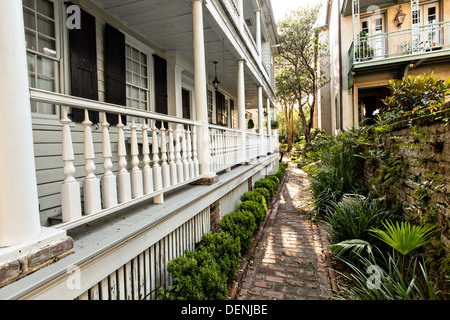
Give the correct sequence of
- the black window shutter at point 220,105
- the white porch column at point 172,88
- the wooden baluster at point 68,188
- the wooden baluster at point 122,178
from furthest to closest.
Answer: the black window shutter at point 220,105 < the white porch column at point 172,88 < the wooden baluster at point 122,178 < the wooden baluster at point 68,188

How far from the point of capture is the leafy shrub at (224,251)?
270 cm

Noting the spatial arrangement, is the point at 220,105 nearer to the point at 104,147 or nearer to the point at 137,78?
the point at 137,78

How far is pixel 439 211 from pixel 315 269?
1.60m

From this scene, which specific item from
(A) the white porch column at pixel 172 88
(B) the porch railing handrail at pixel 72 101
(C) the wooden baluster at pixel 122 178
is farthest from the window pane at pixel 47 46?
(A) the white porch column at pixel 172 88

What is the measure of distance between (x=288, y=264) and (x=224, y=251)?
1094mm

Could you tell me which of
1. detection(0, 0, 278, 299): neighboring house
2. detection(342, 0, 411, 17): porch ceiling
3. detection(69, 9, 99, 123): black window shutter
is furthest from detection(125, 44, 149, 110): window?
detection(342, 0, 411, 17): porch ceiling

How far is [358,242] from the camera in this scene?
2.79m

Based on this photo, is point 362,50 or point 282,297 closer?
point 282,297

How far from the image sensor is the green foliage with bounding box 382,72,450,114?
3.07 metres

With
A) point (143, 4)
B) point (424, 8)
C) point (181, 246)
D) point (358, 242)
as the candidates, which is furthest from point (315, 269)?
point (424, 8)

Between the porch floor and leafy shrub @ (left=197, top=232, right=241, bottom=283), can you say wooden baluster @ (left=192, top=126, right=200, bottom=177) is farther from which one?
leafy shrub @ (left=197, top=232, right=241, bottom=283)

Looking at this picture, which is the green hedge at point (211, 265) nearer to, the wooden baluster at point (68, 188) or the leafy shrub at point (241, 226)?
the leafy shrub at point (241, 226)

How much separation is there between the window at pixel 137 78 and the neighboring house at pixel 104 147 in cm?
3

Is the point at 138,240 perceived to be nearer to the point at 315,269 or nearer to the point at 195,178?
the point at 195,178
